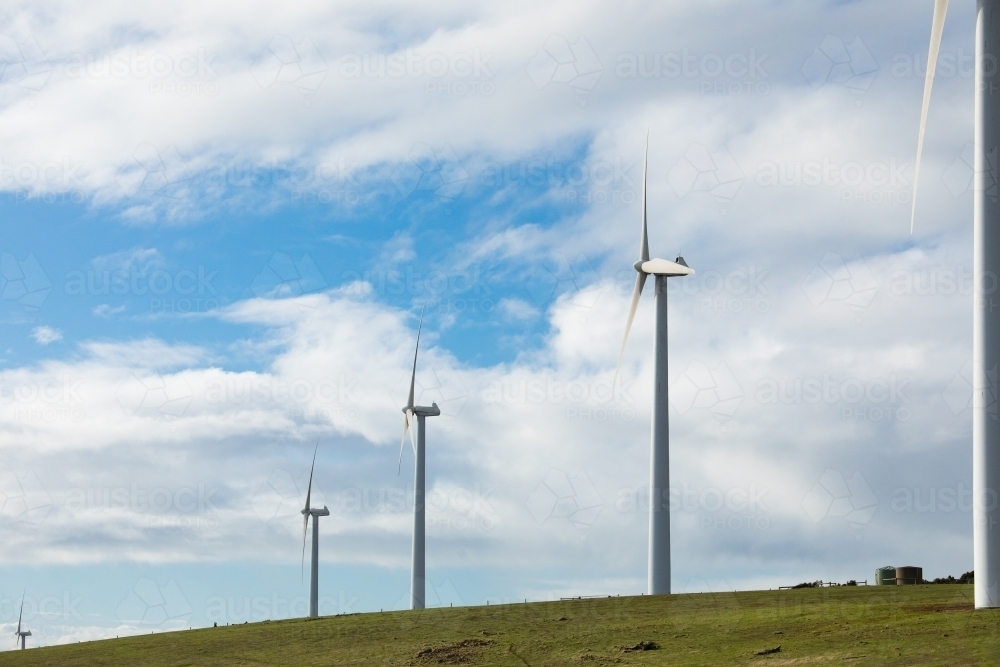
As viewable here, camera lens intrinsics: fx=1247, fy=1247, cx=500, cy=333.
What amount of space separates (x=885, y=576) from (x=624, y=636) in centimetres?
3546

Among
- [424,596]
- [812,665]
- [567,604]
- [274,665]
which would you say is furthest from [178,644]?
[812,665]

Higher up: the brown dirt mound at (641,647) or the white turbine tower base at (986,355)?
the white turbine tower base at (986,355)

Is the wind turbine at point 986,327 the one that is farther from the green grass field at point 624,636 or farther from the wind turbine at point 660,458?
the wind turbine at point 660,458

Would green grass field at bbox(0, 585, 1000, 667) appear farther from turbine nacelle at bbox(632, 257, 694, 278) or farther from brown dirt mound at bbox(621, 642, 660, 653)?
turbine nacelle at bbox(632, 257, 694, 278)

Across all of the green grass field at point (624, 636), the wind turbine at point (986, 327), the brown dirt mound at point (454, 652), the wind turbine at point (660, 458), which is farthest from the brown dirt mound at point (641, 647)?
the wind turbine at point (660, 458)

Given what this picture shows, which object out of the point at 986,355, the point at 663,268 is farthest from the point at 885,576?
the point at 986,355

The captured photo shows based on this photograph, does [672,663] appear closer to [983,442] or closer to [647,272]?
[983,442]

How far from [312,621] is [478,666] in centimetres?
2715

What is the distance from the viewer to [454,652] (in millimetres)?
51938

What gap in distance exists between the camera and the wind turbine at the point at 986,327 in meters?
44.2

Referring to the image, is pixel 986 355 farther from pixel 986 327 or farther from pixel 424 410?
pixel 424 410

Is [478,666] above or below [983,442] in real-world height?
below

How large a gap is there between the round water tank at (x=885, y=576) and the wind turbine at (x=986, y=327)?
35843 millimetres

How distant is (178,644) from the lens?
223 ft
